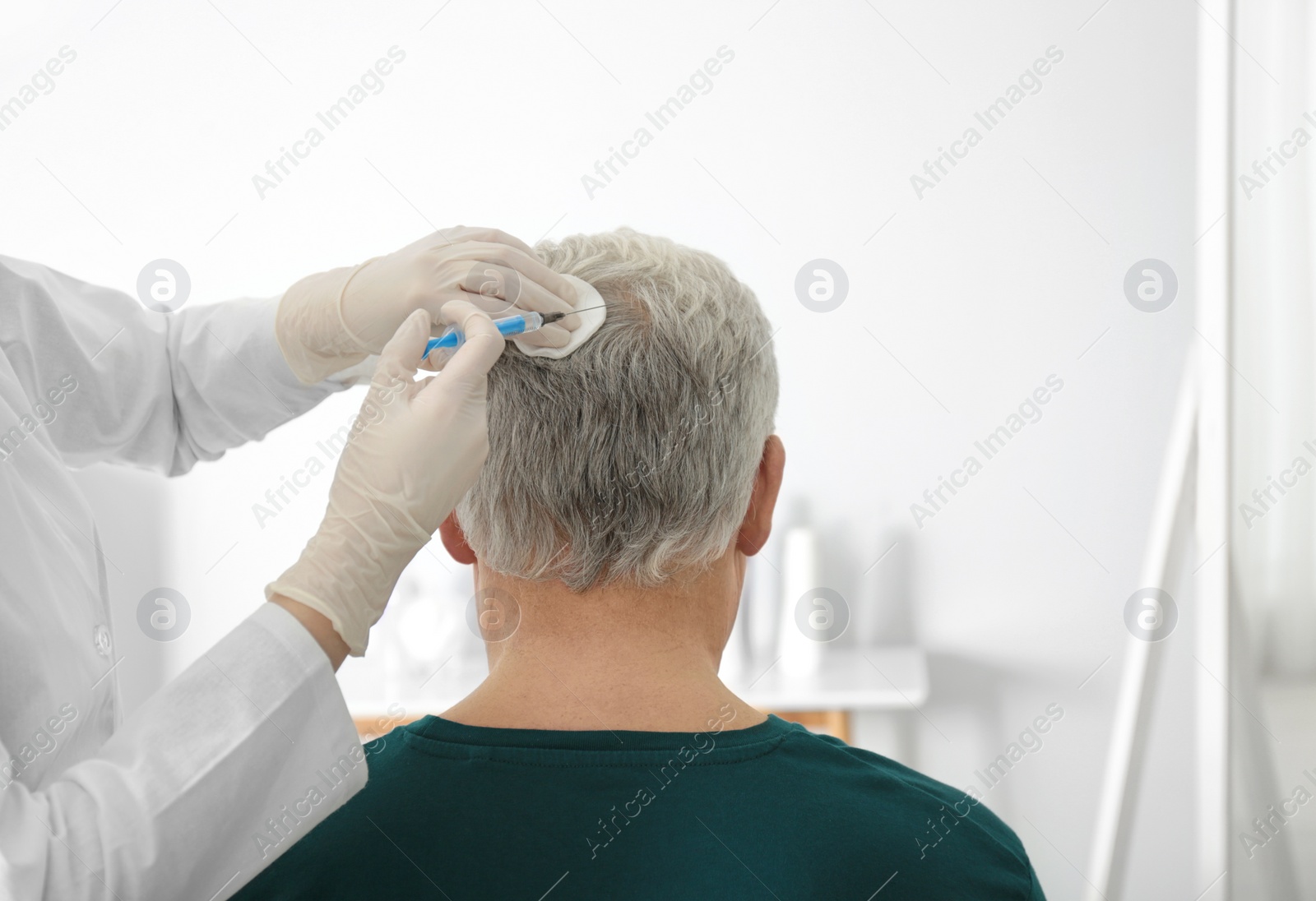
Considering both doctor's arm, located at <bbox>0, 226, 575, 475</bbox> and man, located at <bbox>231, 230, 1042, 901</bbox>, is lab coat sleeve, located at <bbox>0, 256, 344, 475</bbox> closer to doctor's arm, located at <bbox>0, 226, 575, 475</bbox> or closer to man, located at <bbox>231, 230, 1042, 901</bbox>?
doctor's arm, located at <bbox>0, 226, 575, 475</bbox>

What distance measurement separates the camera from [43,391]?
1015mm

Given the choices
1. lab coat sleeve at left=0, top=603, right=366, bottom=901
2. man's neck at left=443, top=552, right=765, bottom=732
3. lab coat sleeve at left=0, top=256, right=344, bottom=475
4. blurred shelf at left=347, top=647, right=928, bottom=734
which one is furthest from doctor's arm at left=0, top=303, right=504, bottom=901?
blurred shelf at left=347, top=647, right=928, bottom=734

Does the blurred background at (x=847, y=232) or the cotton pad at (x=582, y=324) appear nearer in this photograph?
the cotton pad at (x=582, y=324)

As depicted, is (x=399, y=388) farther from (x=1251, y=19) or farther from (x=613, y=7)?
(x=613, y=7)

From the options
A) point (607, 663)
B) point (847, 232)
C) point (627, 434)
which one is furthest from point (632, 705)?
point (847, 232)

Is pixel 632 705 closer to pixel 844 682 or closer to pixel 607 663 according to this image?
pixel 607 663

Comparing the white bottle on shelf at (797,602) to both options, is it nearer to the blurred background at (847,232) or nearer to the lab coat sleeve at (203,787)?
the blurred background at (847,232)

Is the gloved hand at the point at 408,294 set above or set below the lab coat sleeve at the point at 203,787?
above

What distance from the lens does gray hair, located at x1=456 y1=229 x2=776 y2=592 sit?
78cm

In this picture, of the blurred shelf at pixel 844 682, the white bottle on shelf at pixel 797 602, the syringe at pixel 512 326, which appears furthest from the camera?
the white bottle on shelf at pixel 797 602

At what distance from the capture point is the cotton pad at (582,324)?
776 mm

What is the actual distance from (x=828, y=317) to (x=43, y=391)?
4.65 ft

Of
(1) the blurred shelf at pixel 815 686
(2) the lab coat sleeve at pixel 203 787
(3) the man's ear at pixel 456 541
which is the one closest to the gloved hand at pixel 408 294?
(3) the man's ear at pixel 456 541

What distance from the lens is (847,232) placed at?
200cm
